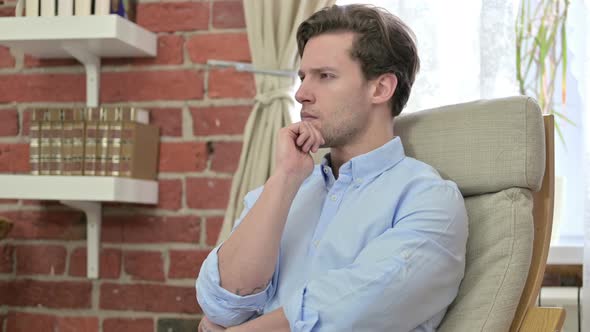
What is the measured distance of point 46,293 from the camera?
7.65 ft

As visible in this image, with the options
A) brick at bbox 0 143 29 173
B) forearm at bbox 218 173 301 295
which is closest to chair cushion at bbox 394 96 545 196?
→ forearm at bbox 218 173 301 295

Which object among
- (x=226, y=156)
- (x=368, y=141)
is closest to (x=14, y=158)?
(x=226, y=156)

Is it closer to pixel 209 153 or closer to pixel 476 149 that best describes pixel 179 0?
pixel 209 153

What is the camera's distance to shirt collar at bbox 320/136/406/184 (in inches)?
61.1

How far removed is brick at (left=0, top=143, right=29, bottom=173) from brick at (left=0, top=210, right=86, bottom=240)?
128mm

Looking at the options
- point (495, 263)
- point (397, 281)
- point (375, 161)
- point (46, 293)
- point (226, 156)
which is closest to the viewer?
point (397, 281)

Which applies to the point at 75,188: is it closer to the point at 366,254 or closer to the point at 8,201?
the point at 8,201

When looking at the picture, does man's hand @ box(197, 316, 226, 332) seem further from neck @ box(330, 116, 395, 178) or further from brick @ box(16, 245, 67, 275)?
brick @ box(16, 245, 67, 275)

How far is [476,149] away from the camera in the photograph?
152cm

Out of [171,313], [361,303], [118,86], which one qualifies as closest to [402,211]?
[361,303]

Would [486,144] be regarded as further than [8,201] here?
No

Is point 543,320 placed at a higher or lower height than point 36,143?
lower

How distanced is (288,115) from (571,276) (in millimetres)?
849

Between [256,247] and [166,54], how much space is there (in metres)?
1.01
